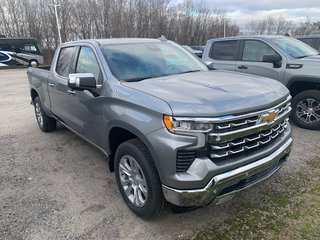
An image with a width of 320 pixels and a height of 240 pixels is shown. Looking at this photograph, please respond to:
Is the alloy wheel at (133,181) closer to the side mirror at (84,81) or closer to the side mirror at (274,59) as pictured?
the side mirror at (84,81)

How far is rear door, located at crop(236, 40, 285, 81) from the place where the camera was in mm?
5988

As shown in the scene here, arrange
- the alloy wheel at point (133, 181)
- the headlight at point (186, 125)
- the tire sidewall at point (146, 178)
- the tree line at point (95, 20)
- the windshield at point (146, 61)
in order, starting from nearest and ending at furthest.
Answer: the headlight at point (186, 125), the tire sidewall at point (146, 178), the alloy wheel at point (133, 181), the windshield at point (146, 61), the tree line at point (95, 20)

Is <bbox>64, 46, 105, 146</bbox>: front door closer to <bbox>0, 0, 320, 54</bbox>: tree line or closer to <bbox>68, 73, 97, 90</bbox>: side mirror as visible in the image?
<bbox>68, 73, 97, 90</bbox>: side mirror

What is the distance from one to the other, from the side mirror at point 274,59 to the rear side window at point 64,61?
379cm

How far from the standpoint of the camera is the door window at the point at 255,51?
6214 millimetres

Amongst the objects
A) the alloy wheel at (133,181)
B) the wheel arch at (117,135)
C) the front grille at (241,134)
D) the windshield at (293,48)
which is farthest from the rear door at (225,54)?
the alloy wheel at (133,181)

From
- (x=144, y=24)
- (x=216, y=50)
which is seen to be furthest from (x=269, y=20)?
(x=216, y=50)

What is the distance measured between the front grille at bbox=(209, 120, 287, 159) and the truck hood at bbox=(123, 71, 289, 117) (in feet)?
0.85

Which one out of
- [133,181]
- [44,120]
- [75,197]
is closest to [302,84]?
[133,181]

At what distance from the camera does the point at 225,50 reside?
278 inches

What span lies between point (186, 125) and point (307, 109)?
4249mm

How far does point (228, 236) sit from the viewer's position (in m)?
2.74

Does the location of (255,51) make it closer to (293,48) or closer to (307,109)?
(293,48)

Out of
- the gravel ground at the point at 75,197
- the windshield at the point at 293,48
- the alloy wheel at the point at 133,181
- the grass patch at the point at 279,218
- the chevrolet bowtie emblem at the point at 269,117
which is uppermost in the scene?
the windshield at the point at 293,48
